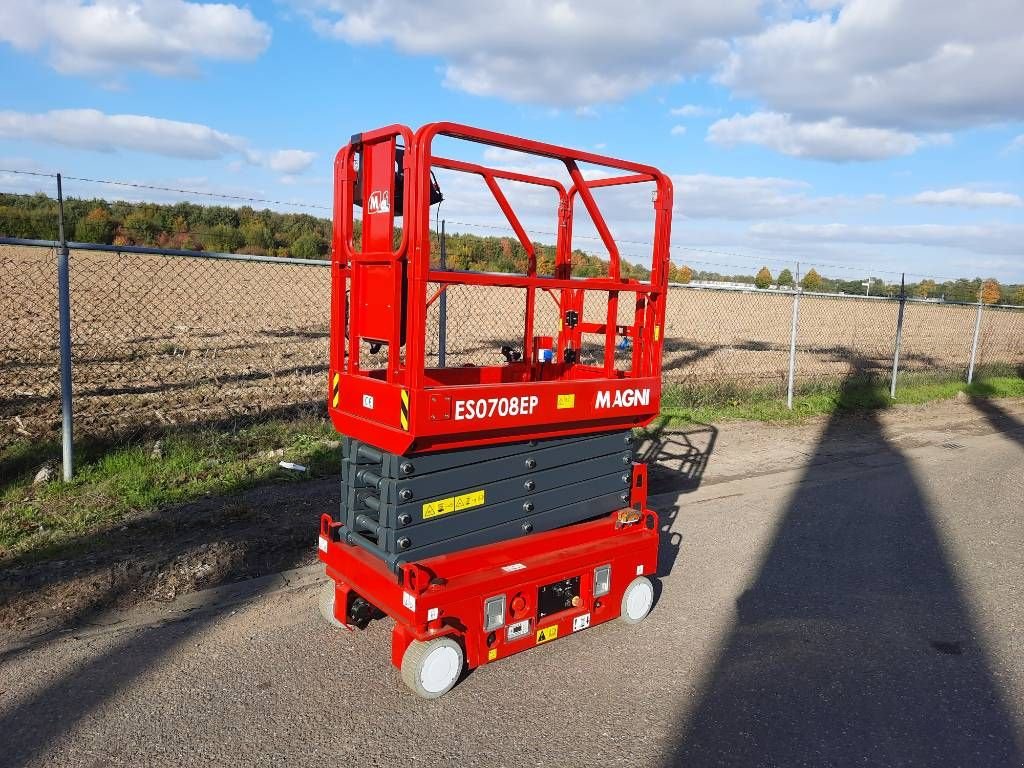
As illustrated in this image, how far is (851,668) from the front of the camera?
3.81m

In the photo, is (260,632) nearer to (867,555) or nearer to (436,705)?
(436,705)

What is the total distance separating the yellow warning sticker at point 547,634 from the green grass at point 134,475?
2899 mm

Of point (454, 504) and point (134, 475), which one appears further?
point (134, 475)

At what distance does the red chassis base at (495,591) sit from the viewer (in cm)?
336

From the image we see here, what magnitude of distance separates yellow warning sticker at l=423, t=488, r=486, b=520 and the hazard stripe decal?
17.3 inches

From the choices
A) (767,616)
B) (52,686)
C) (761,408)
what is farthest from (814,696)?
(761,408)

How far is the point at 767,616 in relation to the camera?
14.4ft

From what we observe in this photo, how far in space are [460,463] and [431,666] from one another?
2.97 feet

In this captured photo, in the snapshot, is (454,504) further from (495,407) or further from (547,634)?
(547,634)

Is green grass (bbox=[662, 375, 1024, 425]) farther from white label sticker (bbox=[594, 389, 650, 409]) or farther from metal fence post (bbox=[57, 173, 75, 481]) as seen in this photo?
metal fence post (bbox=[57, 173, 75, 481])

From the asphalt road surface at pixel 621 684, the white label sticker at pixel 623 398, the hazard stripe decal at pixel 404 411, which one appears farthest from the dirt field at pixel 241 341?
the white label sticker at pixel 623 398

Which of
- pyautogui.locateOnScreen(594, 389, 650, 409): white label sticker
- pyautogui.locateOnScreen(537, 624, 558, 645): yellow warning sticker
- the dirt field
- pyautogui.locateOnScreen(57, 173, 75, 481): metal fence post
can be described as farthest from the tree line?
pyautogui.locateOnScreen(537, 624, 558, 645): yellow warning sticker

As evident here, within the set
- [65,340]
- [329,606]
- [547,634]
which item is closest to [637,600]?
[547,634]

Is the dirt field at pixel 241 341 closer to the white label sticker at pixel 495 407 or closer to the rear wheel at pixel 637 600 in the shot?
the white label sticker at pixel 495 407
